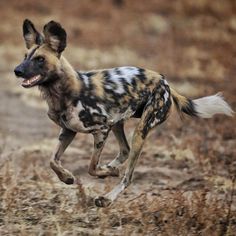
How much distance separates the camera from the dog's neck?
5309mm

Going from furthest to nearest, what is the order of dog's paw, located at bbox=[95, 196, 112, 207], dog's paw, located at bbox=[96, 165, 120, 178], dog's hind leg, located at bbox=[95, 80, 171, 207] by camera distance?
dog's hind leg, located at bbox=[95, 80, 171, 207] < dog's paw, located at bbox=[96, 165, 120, 178] < dog's paw, located at bbox=[95, 196, 112, 207]

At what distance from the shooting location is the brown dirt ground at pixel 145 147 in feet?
17.6

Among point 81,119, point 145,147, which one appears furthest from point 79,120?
point 145,147

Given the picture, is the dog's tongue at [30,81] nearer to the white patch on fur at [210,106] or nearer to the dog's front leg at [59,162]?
the dog's front leg at [59,162]

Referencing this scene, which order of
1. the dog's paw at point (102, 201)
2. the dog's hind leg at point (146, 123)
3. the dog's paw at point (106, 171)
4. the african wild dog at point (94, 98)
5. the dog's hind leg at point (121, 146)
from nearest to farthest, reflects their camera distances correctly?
1. the african wild dog at point (94, 98)
2. the dog's paw at point (102, 201)
3. the dog's paw at point (106, 171)
4. the dog's hind leg at point (146, 123)
5. the dog's hind leg at point (121, 146)

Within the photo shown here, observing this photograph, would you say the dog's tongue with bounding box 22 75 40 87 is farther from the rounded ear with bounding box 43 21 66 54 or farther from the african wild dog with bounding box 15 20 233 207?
the rounded ear with bounding box 43 21 66 54

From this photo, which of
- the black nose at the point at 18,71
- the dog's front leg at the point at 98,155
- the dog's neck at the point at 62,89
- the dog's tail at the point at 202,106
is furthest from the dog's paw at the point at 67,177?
the dog's tail at the point at 202,106

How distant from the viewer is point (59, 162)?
548 centimetres

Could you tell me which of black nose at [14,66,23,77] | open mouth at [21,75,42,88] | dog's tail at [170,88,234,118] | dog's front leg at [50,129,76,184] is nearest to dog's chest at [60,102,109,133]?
dog's front leg at [50,129,76,184]

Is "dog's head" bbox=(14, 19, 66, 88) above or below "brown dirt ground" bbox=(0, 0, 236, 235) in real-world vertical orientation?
above

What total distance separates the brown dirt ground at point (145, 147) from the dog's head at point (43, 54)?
88 cm

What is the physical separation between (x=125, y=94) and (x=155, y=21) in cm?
1223

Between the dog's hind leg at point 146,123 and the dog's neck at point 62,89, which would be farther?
the dog's hind leg at point 146,123

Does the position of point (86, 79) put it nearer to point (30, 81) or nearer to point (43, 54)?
point (43, 54)
